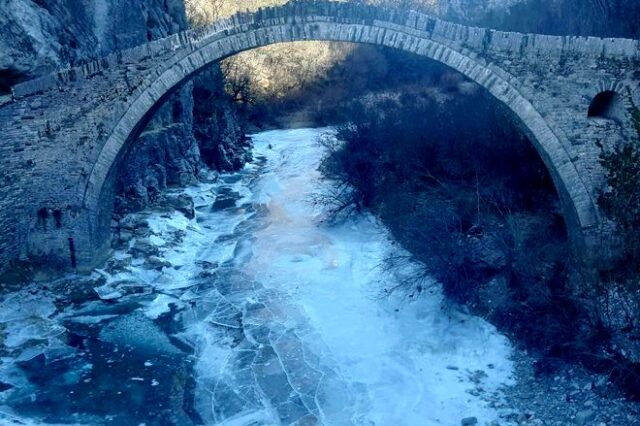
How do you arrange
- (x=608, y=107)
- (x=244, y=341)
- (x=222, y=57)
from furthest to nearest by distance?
(x=222, y=57)
(x=244, y=341)
(x=608, y=107)

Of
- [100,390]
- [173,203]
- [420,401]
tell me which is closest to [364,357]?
[420,401]

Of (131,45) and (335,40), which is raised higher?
(131,45)

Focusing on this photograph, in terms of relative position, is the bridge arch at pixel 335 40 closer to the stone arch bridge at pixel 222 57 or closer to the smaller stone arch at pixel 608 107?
the stone arch bridge at pixel 222 57

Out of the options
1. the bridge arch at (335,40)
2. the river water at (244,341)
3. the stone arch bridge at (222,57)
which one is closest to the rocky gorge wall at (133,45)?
the stone arch bridge at (222,57)

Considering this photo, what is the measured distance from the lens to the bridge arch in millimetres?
9383

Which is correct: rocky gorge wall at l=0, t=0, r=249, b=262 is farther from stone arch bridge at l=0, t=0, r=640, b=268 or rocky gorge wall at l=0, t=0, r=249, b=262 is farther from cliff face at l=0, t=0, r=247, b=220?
stone arch bridge at l=0, t=0, r=640, b=268

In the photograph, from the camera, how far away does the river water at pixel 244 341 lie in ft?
26.1

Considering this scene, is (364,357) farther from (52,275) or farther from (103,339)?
(52,275)

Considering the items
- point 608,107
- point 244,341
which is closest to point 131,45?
point 244,341

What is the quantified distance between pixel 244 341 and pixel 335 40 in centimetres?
530

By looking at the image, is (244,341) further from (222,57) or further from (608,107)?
(608,107)

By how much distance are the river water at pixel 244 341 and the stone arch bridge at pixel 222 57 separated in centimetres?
132

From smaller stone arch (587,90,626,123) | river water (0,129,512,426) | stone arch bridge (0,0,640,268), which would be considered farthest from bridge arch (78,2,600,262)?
river water (0,129,512,426)

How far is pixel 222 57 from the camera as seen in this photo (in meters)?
10.5
